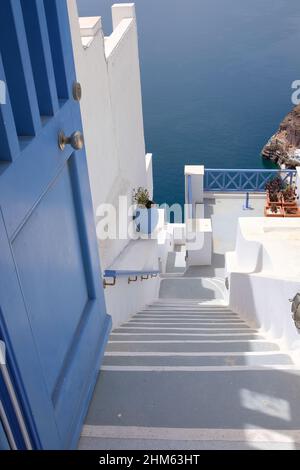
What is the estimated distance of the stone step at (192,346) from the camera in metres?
2.93

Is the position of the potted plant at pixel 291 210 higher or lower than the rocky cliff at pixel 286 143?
higher

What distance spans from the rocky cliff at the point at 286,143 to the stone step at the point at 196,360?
16905 millimetres

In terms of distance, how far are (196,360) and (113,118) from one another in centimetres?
390

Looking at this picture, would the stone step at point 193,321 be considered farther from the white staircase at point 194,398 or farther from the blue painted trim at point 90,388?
the blue painted trim at point 90,388

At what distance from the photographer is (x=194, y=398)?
224 cm

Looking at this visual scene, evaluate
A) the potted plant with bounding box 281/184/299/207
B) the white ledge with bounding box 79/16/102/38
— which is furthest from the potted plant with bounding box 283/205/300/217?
the white ledge with bounding box 79/16/102/38

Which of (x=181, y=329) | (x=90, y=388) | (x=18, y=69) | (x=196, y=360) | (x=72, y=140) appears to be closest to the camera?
(x=18, y=69)

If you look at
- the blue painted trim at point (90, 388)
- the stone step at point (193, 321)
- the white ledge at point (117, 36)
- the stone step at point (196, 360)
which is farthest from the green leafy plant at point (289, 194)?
the blue painted trim at point (90, 388)

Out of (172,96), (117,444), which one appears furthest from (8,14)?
(172,96)

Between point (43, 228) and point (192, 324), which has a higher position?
point (43, 228)

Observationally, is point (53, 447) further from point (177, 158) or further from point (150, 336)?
point (177, 158)

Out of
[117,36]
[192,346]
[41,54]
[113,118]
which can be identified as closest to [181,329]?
[192,346]

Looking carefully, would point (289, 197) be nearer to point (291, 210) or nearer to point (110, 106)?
point (291, 210)

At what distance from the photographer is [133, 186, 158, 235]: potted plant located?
22.6 feet
